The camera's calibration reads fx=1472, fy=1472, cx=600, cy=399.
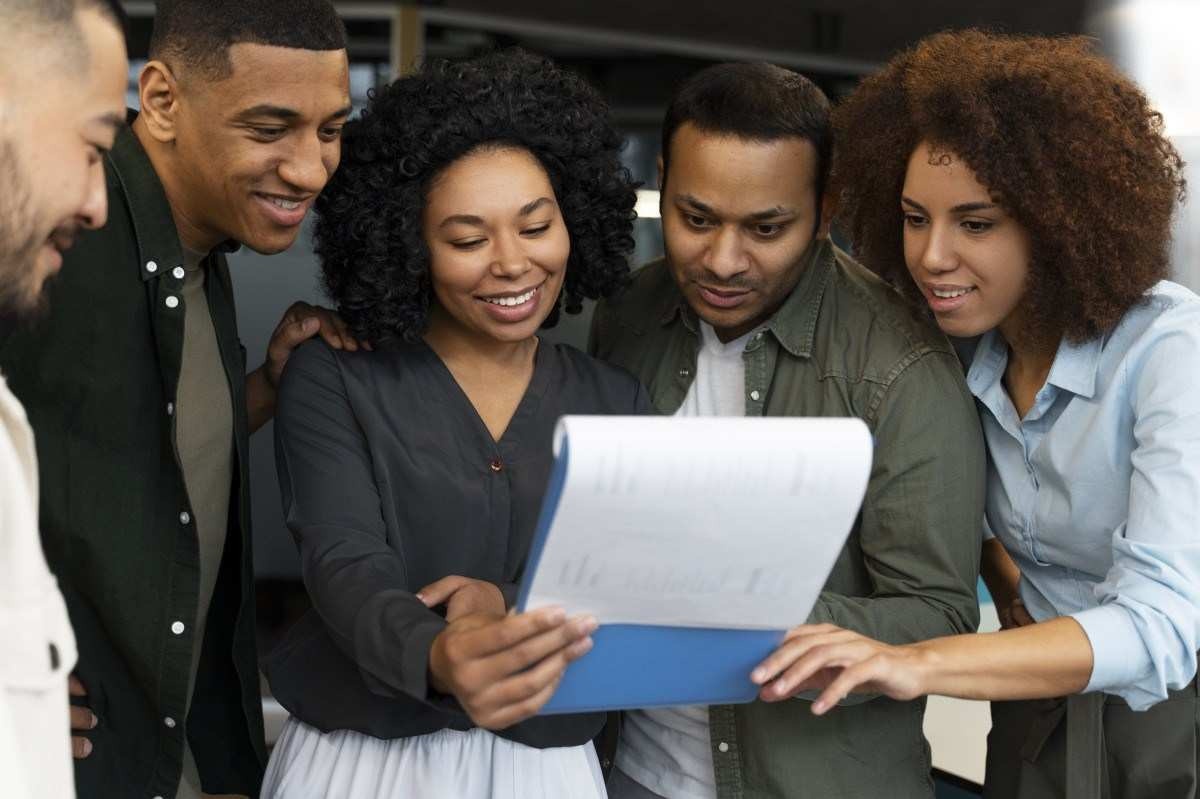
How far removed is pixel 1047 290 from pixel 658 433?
838mm

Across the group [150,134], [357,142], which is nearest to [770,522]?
[357,142]

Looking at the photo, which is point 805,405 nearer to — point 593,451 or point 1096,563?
point 1096,563

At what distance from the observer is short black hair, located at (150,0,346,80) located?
1.99 meters

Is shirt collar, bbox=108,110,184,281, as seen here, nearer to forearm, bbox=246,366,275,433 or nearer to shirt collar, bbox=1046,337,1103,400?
forearm, bbox=246,366,275,433

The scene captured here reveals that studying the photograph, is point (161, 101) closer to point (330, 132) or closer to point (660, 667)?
point (330, 132)

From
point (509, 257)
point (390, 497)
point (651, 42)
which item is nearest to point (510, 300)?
point (509, 257)

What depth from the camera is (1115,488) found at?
189 centimetres

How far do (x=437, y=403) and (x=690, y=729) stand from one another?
1.87 feet

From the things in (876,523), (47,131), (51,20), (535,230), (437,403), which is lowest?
(876,523)

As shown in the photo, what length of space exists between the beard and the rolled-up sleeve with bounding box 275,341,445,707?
48 centimetres

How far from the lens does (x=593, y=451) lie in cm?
132

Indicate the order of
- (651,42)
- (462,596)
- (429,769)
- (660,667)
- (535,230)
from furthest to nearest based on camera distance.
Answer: (651,42)
(535,230)
(429,769)
(462,596)
(660,667)

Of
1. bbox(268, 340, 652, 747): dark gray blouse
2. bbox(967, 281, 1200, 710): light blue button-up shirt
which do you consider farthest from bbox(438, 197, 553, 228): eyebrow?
bbox(967, 281, 1200, 710): light blue button-up shirt

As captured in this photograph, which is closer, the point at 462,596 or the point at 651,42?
the point at 462,596
